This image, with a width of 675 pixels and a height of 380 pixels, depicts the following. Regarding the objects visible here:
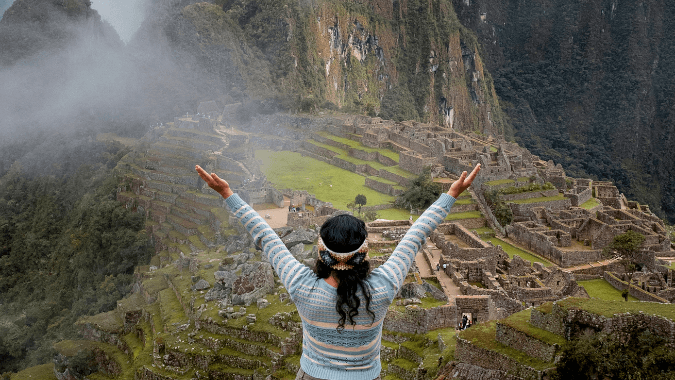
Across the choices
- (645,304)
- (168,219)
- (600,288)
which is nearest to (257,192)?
(168,219)

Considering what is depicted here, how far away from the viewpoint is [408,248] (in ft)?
14.0

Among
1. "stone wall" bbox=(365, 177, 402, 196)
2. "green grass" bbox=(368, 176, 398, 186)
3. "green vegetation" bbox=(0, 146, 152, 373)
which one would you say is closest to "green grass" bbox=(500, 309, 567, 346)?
"green vegetation" bbox=(0, 146, 152, 373)

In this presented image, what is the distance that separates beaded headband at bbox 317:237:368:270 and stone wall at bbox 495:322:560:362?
6.11m

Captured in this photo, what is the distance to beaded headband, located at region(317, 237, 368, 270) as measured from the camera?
13.2 ft

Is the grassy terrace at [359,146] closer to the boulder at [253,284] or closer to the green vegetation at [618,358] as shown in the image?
the boulder at [253,284]

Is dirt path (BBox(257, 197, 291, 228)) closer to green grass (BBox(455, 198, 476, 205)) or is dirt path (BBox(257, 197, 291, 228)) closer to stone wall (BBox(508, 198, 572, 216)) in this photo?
green grass (BBox(455, 198, 476, 205))

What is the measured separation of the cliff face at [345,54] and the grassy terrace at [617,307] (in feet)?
181

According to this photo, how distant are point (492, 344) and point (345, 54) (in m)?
112

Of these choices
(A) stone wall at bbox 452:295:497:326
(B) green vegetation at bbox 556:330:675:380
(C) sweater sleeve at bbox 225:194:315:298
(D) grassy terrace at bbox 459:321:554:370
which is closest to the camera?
(C) sweater sleeve at bbox 225:194:315:298

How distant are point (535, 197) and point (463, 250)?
1699 centimetres

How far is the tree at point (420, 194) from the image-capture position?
108 ft

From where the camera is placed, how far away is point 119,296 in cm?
2702

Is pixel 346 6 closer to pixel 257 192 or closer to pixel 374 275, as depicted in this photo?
pixel 257 192

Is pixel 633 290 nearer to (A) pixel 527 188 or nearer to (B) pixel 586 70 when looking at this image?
(A) pixel 527 188
